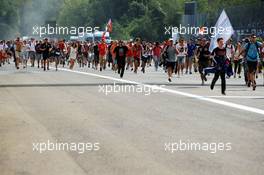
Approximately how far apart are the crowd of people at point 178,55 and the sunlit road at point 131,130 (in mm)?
1539

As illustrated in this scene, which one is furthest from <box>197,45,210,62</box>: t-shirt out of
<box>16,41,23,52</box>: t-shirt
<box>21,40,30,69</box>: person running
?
<box>21,40,30,69</box>: person running

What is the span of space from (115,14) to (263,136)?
104 metres

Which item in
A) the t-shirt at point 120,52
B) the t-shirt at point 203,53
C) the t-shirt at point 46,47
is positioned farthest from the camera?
the t-shirt at point 46,47

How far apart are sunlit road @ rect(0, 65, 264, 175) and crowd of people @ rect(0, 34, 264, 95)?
1539 mm

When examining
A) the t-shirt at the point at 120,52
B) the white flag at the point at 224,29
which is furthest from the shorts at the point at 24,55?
the white flag at the point at 224,29

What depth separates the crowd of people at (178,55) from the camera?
76.5ft

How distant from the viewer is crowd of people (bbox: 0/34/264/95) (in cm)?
2331

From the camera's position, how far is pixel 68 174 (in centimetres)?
877

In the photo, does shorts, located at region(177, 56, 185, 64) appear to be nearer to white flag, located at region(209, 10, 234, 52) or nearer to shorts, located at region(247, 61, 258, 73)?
white flag, located at region(209, 10, 234, 52)

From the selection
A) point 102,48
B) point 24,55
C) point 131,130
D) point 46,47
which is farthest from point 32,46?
point 131,130

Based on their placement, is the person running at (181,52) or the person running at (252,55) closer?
the person running at (252,55)

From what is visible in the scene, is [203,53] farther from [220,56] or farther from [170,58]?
[220,56]

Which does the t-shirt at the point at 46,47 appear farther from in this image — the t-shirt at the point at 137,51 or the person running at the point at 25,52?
the person running at the point at 25,52

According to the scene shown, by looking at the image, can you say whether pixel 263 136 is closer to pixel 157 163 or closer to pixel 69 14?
pixel 157 163
